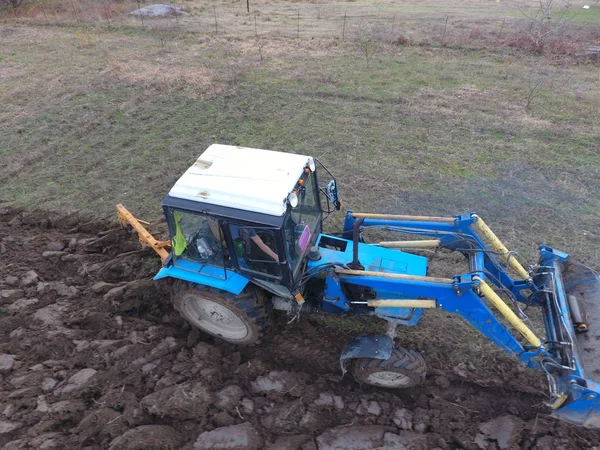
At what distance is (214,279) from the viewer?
15.6 feet

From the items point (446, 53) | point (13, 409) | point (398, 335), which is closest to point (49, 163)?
point (13, 409)

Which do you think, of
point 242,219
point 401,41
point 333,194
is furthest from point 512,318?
point 401,41

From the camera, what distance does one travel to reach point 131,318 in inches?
227

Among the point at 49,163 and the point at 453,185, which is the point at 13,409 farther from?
the point at 453,185

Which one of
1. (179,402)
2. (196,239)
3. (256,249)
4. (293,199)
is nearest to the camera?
(293,199)

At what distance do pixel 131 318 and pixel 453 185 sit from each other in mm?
6110

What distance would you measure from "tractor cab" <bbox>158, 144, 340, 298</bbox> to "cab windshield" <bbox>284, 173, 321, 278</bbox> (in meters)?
0.01

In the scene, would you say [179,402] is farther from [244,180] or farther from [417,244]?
[417,244]

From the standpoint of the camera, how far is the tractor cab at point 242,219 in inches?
168

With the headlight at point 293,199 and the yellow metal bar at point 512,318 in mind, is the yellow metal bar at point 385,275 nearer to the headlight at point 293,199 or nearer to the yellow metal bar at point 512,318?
the yellow metal bar at point 512,318

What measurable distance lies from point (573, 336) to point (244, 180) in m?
3.51

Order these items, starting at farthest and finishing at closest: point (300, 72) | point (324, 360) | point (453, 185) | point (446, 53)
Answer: point (446, 53) → point (300, 72) → point (453, 185) → point (324, 360)

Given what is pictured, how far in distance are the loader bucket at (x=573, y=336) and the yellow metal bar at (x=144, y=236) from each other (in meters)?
4.49

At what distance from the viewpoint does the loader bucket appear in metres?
3.88
